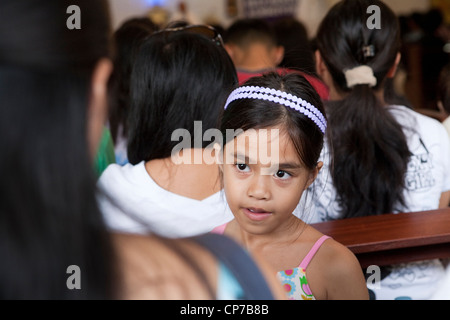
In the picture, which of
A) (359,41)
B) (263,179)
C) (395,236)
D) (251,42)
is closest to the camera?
(263,179)

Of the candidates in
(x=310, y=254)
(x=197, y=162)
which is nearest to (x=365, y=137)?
(x=197, y=162)

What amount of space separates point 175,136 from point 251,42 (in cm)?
246

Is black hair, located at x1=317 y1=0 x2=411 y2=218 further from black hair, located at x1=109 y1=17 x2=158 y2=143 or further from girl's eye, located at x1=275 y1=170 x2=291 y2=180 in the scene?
black hair, located at x1=109 y1=17 x2=158 y2=143

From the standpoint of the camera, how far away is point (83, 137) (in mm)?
732

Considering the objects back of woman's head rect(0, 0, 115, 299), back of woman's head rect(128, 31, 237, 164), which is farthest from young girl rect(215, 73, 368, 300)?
back of woman's head rect(0, 0, 115, 299)

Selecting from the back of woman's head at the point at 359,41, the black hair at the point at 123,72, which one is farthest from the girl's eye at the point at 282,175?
the black hair at the point at 123,72

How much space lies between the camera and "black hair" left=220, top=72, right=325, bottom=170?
145cm

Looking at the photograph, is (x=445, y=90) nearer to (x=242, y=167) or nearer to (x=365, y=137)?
(x=365, y=137)

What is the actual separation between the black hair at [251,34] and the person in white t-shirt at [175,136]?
2246mm

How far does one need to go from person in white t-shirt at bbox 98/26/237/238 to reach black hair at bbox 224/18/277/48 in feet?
7.37

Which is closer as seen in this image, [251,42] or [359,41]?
[359,41]

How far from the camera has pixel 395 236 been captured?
1686 millimetres

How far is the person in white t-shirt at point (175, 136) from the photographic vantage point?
1.77 meters

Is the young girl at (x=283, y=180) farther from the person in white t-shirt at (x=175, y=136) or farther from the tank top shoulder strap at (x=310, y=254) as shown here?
the person in white t-shirt at (x=175, y=136)
